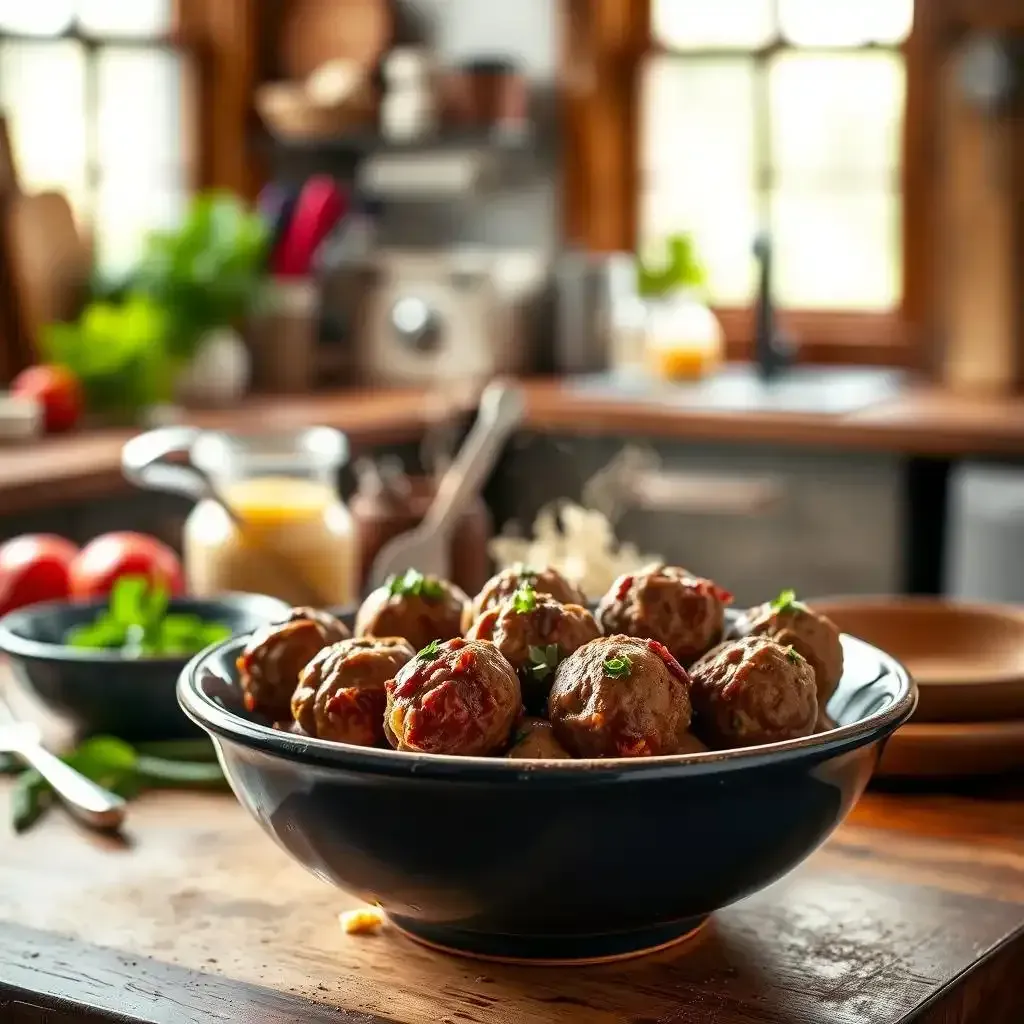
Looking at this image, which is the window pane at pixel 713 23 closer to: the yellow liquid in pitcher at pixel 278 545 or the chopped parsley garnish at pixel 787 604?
the yellow liquid in pitcher at pixel 278 545

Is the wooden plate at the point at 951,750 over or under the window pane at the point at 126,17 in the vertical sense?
under

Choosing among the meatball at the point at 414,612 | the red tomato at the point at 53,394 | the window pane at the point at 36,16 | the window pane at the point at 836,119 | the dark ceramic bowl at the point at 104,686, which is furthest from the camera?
the window pane at the point at 836,119

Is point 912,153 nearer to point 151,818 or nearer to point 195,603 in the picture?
point 195,603

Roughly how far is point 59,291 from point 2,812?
2.44m

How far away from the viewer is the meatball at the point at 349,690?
0.82m

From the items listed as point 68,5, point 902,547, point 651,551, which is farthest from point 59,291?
point 902,547

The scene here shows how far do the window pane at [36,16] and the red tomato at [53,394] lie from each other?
3.10 feet

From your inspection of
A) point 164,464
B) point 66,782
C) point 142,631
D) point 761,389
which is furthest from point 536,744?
point 761,389

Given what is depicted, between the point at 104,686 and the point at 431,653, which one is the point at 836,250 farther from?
the point at 431,653

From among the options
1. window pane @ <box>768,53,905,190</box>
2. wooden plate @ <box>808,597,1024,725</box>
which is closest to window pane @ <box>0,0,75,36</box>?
window pane @ <box>768,53,905,190</box>

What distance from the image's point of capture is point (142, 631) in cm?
123

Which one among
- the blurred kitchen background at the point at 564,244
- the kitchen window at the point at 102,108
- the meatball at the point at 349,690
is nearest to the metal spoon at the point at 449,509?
the meatball at the point at 349,690

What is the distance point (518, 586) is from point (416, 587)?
0.20 ft

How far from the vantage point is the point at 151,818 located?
1.08m
